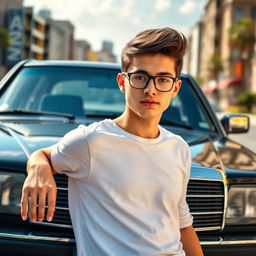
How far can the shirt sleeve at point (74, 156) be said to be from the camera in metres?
1.61

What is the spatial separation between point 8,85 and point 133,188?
2354mm

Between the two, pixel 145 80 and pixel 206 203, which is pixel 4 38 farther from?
pixel 145 80

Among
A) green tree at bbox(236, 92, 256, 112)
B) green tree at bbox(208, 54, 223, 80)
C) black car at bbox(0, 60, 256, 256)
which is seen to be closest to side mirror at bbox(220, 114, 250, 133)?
black car at bbox(0, 60, 256, 256)

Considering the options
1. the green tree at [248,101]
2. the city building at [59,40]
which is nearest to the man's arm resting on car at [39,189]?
the green tree at [248,101]

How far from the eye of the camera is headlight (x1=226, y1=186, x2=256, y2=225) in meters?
2.49

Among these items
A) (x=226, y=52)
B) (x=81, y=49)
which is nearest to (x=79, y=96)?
(x=226, y=52)

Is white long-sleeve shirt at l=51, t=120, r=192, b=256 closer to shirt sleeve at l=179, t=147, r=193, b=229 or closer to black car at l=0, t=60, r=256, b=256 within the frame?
shirt sleeve at l=179, t=147, r=193, b=229

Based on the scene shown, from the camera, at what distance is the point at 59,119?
10.9ft

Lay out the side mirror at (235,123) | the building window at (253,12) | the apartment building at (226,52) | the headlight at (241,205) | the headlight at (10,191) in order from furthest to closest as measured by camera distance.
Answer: the building window at (253,12) → the apartment building at (226,52) → the side mirror at (235,123) → the headlight at (241,205) → the headlight at (10,191)

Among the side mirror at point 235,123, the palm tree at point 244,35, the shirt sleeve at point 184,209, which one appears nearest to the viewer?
the shirt sleeve at point 184,209

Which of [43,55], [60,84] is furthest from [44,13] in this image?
[60,84]

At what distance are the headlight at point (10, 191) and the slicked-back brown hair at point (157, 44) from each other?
2.95ft

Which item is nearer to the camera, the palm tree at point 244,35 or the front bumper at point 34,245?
the front bumper at point 34,245

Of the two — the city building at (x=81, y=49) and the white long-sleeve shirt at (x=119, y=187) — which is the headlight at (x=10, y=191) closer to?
the white long-sleeve shirt at (x=119, y=187)
